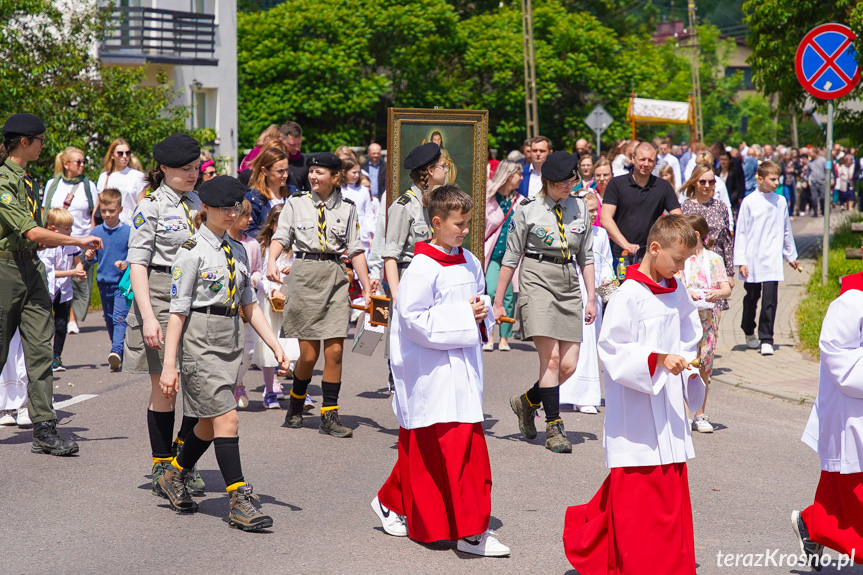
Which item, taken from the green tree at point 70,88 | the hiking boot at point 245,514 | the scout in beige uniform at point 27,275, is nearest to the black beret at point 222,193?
the hiking boot at point 245,514

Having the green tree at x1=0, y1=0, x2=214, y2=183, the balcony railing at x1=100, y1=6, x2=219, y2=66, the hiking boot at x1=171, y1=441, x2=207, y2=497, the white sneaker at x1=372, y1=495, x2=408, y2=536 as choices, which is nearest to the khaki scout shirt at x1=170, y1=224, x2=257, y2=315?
the hiking boot at x1=171, y1=441, x2=207, y2=497

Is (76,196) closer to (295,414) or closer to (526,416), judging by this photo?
(295,414)

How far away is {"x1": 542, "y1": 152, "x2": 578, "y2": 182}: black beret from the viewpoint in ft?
24.0

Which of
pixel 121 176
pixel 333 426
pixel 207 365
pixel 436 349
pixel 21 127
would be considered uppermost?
pixel 21 127

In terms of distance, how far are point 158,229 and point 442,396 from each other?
82.1 inches

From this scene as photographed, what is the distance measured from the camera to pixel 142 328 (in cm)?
621

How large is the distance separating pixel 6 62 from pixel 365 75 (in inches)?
1072

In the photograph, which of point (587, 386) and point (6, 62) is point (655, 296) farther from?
point (6, 62)

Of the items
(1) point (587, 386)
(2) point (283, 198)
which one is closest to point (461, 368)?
(1) point (587, 386)

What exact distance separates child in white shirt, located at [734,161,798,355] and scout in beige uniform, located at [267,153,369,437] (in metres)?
5.02

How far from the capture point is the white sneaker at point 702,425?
8.11 m

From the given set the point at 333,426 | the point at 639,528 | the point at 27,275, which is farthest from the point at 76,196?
the point at 639,528

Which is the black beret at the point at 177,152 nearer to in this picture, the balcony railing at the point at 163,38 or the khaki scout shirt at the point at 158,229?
the khaki scout shirt at the point at 158,229

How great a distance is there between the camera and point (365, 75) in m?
43.6
